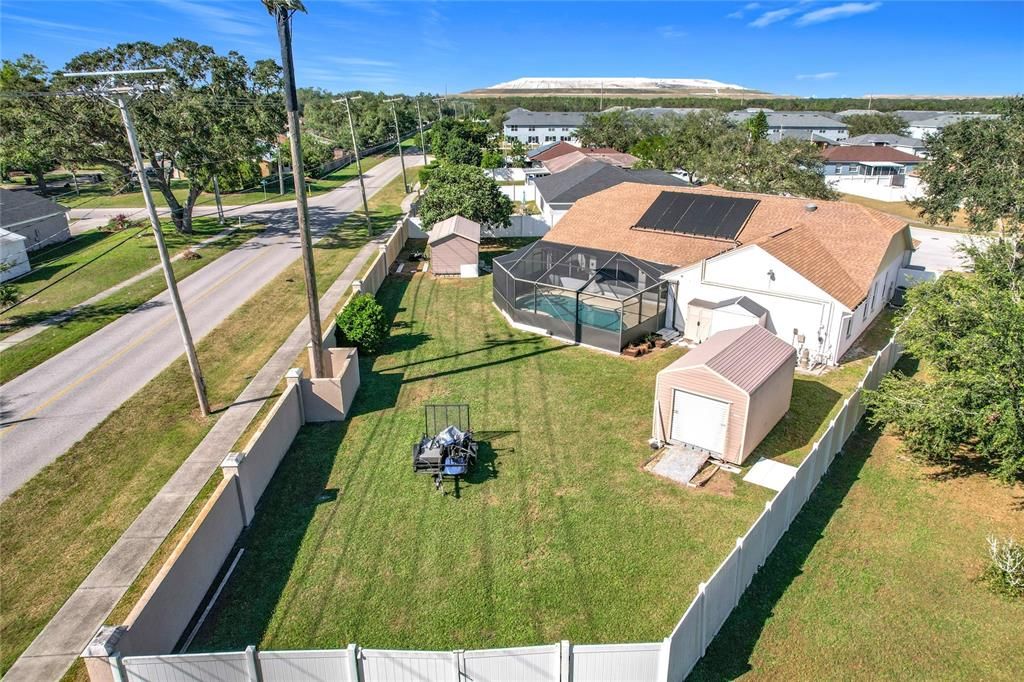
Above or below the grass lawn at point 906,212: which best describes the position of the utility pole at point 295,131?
above

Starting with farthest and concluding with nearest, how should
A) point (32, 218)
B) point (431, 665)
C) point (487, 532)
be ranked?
point (32, 218) < point (487, 532) < point (431, 665)

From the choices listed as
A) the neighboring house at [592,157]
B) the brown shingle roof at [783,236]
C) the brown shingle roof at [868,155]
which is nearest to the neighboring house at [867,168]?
the brown shingle roof at [868,155]

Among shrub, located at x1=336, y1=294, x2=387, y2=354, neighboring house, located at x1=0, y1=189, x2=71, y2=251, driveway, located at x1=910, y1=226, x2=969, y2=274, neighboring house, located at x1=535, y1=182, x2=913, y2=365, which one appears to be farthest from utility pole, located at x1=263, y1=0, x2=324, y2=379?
driveway, located at x1=910, y1=226, x2=969, y2=274

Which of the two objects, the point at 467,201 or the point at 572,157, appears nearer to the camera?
the point at 467,201

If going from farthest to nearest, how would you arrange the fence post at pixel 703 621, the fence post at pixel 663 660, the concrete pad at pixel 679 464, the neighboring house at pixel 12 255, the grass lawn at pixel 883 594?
the neighboring house at pixel 12 255 < the concrete pad at pixel 679 464 < the grass lawn at pixel 883 594 < the fence post at pixel 703 621 < the fence post at pixel 663 660

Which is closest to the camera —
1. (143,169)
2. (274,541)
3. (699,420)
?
(274,541)

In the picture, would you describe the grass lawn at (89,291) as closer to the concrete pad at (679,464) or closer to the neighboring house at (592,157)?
the concrete pad at (679,464)

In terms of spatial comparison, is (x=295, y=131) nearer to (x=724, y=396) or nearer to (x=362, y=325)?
(x=362, y=325)

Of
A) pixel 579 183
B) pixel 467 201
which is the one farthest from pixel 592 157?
pixel 467 201
